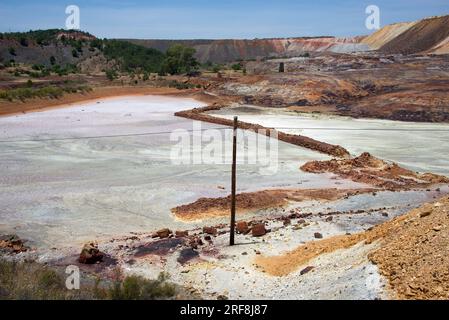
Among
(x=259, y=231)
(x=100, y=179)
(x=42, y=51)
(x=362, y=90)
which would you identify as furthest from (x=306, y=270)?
(x=42, y=51)

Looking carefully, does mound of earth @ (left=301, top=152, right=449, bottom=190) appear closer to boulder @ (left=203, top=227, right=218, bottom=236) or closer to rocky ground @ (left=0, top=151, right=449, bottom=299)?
rocky ground @ (left=0, top=151, right=449, bottom=299)

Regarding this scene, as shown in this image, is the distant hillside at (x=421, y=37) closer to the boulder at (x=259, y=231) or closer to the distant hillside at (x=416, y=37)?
the distant hillside at (x=416, y=37)

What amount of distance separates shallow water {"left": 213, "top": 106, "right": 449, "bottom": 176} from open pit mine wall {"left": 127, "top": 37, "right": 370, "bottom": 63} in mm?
81359

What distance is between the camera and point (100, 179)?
65.9 ft

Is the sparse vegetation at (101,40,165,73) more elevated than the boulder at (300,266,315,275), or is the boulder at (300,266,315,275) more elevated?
the sparse vegetation at (101,40,165,73)

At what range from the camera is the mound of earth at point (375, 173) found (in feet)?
66.1

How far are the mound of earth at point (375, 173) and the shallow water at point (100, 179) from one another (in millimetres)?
1086

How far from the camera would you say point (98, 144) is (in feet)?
88.7

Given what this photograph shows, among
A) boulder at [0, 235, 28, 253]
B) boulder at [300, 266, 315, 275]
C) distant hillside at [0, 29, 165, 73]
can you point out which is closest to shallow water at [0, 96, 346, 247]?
boulder at [0, 235, 28, 253]

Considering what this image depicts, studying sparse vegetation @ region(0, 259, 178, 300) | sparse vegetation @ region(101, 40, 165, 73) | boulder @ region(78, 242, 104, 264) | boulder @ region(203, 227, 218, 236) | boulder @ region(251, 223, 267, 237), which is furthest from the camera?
sparse vegetation @ region(101, 40, 165, 73)

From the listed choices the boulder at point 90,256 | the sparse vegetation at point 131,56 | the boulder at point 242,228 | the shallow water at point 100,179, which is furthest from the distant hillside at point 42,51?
the boulder at point 90,256

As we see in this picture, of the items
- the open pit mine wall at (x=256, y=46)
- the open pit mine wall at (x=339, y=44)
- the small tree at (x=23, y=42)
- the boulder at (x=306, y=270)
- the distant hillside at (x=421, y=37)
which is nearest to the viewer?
the boulder at (x=306, y=270)

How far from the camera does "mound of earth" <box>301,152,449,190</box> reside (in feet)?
66.1

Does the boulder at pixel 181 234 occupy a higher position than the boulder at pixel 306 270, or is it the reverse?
the boulder at pixel 306 270
